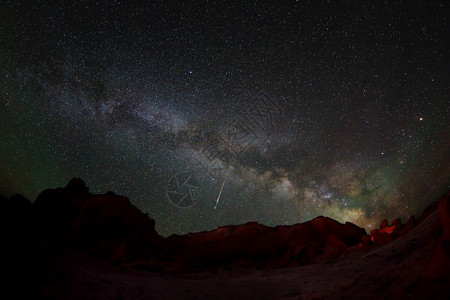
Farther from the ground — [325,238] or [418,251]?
[325,238]

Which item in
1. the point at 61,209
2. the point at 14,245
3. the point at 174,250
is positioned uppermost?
the point at 61,209

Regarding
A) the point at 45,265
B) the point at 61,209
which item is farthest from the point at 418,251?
the point at 61,209

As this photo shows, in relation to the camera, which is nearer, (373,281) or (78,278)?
(373,281)

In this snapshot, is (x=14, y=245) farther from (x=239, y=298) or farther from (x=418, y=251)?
(x=418, y=251)

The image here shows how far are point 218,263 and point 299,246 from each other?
7457mm

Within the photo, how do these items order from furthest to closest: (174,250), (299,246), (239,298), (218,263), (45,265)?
1. (174,250)
2. (218,263)
3. (299,246)
4. (239,298)
5. (45,265)

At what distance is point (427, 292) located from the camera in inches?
186

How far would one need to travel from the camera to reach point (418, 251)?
6.90 m

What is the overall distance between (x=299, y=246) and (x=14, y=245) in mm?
18134

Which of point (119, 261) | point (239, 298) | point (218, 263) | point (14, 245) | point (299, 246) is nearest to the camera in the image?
point (14, 245)

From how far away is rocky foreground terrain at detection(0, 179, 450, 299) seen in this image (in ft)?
19.8

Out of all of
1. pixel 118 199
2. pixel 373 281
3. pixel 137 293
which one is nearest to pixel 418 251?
pixel 373 281

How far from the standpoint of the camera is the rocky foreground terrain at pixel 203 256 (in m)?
6.03

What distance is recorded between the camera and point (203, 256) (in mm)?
20938
